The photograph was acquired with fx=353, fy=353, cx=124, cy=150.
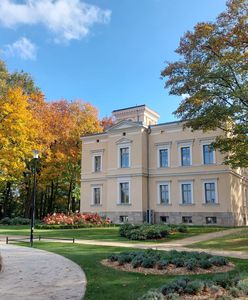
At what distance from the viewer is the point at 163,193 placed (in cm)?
3466

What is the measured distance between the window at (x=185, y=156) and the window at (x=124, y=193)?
19.9 feet

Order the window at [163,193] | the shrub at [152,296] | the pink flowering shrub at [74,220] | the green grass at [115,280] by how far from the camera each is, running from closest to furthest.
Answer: the shrub at [152,296]
the green grass at [115,280]
the pink flowering shrub at [74,220]
the window at [163,193]

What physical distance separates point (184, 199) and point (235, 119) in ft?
56.4

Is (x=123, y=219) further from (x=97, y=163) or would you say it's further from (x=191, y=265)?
(x=191, y=265)

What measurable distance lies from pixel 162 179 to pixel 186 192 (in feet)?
9.09

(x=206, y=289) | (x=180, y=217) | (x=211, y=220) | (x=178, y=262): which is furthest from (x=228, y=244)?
(x=180, y=217)

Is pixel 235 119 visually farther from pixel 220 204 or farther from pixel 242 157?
pixel 220 204

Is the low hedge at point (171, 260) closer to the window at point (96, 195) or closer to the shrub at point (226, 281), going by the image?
the shrub at point (226, 281)

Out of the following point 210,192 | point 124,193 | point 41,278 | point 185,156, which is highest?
point 185,156

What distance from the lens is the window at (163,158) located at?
35062 millimetres

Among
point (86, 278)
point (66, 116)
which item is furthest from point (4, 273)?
point (66, 116)

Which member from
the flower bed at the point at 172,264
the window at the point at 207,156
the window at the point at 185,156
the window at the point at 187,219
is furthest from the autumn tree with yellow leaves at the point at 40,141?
the flower bed at the point at 172,264

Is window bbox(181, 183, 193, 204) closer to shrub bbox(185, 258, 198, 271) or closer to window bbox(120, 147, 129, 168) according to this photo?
window bbox(120, 147, 129, 168)

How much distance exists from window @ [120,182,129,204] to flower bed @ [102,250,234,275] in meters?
24.8
